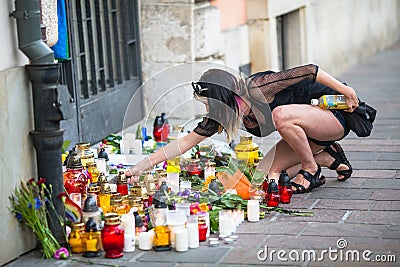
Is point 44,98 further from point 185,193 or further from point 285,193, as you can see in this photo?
point 285,193

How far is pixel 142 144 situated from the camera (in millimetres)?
6504

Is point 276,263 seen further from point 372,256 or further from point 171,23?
point 171,23

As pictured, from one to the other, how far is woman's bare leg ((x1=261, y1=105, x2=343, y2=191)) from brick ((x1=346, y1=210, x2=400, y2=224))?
21.8 inches

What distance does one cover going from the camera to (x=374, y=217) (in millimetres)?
5004

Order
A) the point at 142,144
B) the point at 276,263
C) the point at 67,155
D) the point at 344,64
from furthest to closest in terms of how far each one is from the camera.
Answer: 1. the point at 344,64
2. the point at 142,144
3. the point at 67,155
4. the point at 276,263

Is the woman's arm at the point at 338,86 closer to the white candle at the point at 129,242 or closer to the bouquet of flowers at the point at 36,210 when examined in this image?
the white candle at the point at 129,242

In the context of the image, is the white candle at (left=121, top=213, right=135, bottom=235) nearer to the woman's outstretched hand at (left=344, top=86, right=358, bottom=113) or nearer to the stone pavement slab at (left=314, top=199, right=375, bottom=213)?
the stone pavement slab at (left=314, top=199, right=375, bottom=213)

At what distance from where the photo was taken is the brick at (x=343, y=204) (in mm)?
5219

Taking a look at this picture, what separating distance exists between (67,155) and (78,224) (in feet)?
4.21

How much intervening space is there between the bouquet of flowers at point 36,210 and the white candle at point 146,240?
36cm

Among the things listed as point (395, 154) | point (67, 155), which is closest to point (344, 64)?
point (395, 154)

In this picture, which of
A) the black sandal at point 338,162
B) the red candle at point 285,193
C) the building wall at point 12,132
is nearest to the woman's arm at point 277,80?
the red candle at point 285,193

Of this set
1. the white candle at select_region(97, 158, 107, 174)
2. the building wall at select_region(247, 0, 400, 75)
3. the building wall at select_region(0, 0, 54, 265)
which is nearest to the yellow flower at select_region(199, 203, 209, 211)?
the building wall at select_region(0, 0, 54, 265)

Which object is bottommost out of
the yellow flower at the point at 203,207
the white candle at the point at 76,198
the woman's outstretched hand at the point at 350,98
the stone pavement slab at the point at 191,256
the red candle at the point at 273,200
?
the stone pavement slab at the point at 191,256
